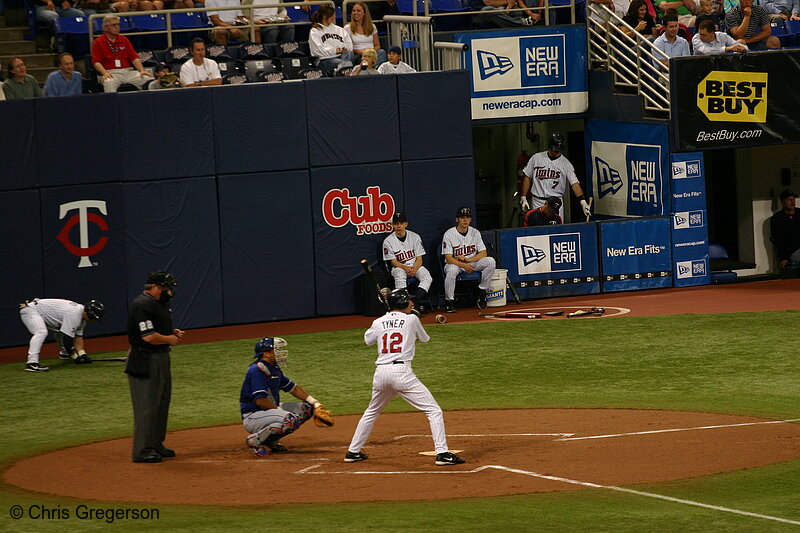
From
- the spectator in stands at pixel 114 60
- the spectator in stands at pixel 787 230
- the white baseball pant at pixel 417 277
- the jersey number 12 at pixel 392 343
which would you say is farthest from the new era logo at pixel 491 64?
the jersey number 12 at pixel 392 343

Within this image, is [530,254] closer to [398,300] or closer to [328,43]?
[328,43]

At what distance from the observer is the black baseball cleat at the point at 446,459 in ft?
35.2

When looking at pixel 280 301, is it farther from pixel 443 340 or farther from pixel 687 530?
pixel 687 530

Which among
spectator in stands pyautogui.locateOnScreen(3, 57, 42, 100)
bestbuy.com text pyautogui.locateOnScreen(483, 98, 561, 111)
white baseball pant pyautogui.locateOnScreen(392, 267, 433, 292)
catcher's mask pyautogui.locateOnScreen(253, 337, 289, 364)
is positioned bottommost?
catcher's mask pyautogui.locateOnScreen(253, 337, 289, 364)

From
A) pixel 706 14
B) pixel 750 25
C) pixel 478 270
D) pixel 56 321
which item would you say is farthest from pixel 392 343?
pixel 750 25

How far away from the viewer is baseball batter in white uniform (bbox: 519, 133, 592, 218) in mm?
22078

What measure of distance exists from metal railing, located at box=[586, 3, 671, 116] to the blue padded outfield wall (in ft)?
10.7

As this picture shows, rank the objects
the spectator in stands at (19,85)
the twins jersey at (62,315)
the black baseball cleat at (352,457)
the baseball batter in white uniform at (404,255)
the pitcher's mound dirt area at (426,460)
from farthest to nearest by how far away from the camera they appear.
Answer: the baseball batter in white uniform at (404,255), the spectator in stands at (19,85), the twins jersey at (62,315), the black baseball cleat at (352,457), the pitcher's mound dirt area at (426,460)

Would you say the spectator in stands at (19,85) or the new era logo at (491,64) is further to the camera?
the new era logo at (491,64)

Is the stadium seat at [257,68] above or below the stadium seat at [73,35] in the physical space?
below

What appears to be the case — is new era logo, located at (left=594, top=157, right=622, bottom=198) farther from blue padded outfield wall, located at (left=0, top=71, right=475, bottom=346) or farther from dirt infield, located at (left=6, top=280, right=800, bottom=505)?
dirt infield, located at (left=6, top=280, right=800, bottom=505)

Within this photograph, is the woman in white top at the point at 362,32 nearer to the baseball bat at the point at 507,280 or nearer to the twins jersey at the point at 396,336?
the baseball bat at the point at 507,280

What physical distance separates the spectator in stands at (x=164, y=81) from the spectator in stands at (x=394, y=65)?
344cm

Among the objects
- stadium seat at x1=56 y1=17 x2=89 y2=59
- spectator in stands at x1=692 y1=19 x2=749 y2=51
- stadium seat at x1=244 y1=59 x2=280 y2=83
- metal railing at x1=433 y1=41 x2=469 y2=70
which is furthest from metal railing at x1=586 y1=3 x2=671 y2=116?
stadium seat at x1=56 y1=17 x2=89 y2=59
